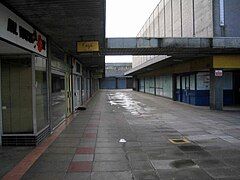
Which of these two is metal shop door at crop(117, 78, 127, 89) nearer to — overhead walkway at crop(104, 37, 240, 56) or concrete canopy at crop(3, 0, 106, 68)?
overhead walkway at crop(104, 37, 240, 56)

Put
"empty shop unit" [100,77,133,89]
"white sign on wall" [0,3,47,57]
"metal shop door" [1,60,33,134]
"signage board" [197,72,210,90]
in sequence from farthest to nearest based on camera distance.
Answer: "empty shop unit" [100,77,133,89] < "signage board" [197,72,210,90] < "metal shop door" [1,60,33,134] < "white sign on wall" [0,3,47,57]

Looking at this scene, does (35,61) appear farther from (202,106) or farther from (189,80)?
(189,80)

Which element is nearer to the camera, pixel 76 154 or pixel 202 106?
pixel 76 154

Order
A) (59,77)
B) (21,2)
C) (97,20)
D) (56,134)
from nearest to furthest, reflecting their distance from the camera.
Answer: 1. (21,2)
2. (97,20)
3. (56,134)
4. (59,77)

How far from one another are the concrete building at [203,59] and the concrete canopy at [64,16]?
706cm

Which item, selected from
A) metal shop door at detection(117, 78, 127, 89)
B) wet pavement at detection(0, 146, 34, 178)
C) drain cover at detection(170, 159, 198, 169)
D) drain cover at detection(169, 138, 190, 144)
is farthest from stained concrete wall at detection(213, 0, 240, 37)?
metal shop door at detection(117, 78, 127, 89)

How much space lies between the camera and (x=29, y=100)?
9.16 meters

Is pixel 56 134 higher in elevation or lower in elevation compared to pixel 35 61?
lower

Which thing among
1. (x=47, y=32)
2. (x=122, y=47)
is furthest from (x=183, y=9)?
(x=47, y=32)

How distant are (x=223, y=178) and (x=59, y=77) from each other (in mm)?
9248

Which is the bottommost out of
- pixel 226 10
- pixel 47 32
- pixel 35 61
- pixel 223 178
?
pixel 223 178

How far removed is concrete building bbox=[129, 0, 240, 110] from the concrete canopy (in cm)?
706

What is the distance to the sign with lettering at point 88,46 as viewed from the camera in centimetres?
1226

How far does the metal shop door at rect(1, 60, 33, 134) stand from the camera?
9172 mm
